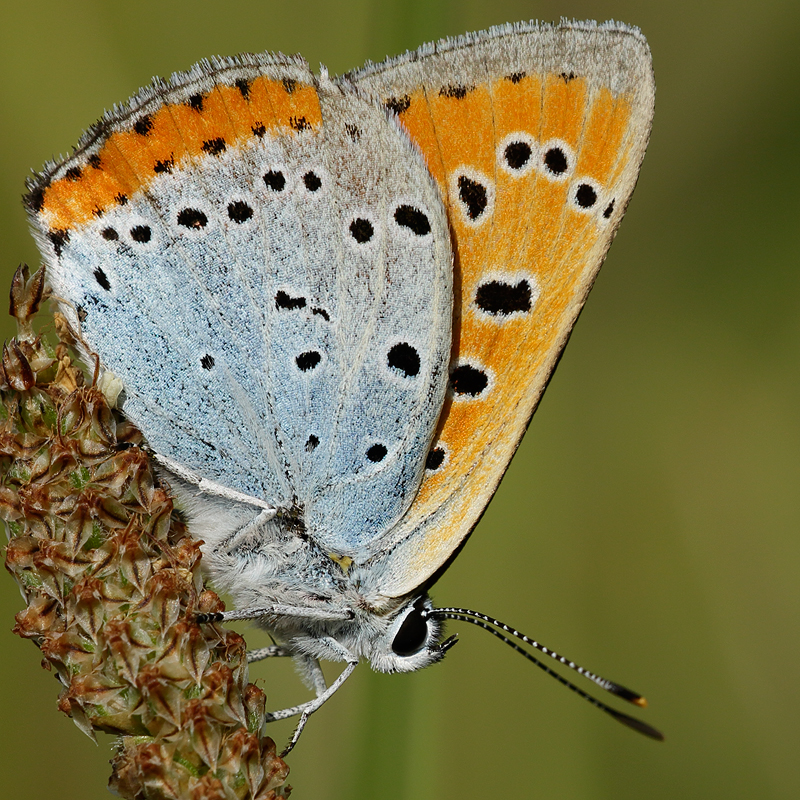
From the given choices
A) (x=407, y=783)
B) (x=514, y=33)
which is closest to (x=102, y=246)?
(x=514, y=33)

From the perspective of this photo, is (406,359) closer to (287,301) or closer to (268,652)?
(287,301)

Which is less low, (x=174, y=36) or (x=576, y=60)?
(x=174, y=36)

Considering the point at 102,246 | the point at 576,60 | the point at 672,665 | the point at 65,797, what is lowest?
the point at 672,665

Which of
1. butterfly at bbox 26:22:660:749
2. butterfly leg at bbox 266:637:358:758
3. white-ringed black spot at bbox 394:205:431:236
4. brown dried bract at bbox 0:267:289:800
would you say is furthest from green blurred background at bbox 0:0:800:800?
white-ringed black spot at bbox 394:205:431:236

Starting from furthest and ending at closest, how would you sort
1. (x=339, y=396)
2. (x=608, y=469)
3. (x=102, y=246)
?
(x=608, y=469) → (x=339, y=396) → (x=102, y=246)

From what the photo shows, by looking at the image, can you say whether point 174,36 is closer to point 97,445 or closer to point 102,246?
point 102,246

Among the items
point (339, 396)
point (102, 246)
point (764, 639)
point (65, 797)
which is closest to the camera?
point (102, 246)
